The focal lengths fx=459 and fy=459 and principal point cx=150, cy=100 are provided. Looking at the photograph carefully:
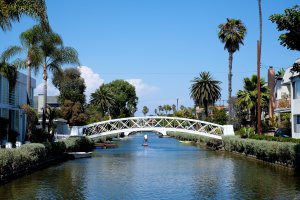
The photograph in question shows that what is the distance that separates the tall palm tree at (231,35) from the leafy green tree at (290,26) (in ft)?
142

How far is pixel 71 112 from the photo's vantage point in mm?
73438

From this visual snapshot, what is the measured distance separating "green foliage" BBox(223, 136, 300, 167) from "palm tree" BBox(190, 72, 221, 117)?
30.3 metres

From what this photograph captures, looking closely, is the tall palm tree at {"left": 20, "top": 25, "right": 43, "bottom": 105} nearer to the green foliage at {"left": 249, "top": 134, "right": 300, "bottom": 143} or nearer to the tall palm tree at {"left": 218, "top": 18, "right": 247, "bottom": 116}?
the green foliage at {"left": 249, "top": 134, "right": 300, "bottom": 143}

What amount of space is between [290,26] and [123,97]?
110161 mm

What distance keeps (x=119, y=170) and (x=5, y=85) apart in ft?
46.7

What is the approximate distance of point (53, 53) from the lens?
43.1m

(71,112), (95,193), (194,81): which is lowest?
(95,193)

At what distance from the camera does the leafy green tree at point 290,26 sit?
1809cm

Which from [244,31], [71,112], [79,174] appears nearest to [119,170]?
[79,174]

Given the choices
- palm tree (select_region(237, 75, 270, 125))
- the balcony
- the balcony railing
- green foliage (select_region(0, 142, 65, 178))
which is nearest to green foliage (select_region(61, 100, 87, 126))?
palm tree (select_region(237, 75, 270, 125))

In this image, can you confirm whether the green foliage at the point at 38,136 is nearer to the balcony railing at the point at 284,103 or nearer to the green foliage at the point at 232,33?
the balcony railing at the point at 284,103

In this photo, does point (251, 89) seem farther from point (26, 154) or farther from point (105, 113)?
point (105, 113)

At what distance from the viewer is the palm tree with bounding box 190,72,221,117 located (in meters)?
78.7

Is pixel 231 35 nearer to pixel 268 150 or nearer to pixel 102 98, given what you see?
pixel 268 150
